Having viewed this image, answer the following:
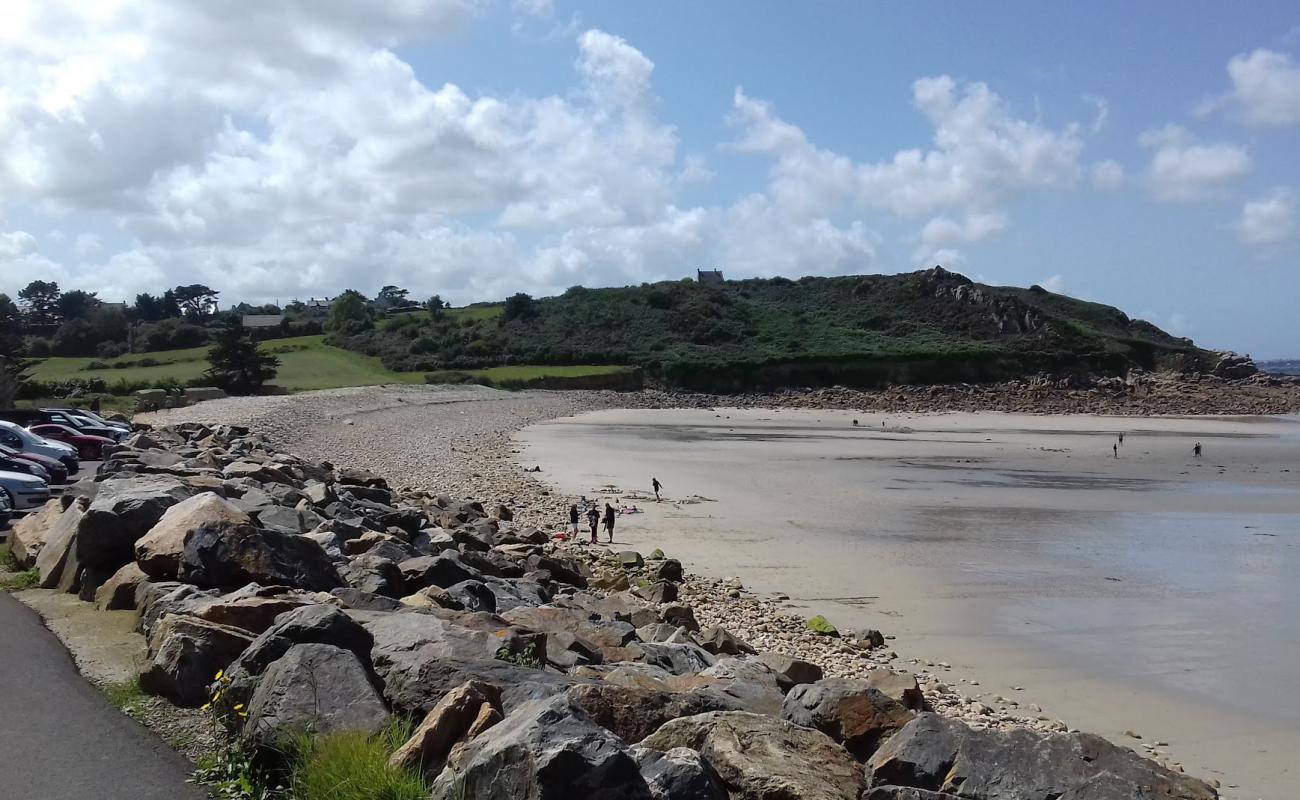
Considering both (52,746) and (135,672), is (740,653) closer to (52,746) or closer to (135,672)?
(135,672)

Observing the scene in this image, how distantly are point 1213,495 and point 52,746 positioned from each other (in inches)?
1197

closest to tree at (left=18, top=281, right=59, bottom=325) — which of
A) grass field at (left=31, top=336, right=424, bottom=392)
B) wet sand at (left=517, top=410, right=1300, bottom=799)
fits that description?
grass field at (left=31, top=336, right=424, bottom=392)

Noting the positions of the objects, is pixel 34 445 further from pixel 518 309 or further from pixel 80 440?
pixel 518 309

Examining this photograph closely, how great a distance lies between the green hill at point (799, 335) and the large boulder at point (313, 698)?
78.4 m

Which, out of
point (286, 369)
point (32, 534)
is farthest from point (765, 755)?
point (286, 369)

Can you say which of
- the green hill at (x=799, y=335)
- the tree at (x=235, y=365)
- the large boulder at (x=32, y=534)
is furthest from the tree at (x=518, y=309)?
the large boulder at (x=32, y=534)

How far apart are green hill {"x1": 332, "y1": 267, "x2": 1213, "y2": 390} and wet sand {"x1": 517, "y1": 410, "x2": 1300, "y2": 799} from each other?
43.4m

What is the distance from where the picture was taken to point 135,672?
689 cm

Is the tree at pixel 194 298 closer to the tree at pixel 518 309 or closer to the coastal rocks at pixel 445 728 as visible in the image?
the tree at pixel 518 309

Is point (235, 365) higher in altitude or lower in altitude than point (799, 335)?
lower

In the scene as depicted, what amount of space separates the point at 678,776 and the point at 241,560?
5.10 meters

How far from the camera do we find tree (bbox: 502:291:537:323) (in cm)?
10531

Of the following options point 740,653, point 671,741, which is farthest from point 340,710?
point 740,653

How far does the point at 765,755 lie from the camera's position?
5.11 meters
